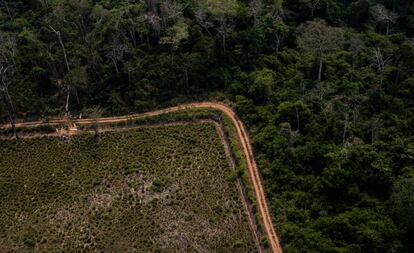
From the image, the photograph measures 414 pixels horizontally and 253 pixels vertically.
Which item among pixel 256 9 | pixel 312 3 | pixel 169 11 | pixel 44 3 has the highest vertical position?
pixel 44 3

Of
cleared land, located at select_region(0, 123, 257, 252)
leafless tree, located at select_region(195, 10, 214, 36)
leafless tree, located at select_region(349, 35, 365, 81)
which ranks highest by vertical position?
leafless tree, located at select_region(195, 10, 214, 36)

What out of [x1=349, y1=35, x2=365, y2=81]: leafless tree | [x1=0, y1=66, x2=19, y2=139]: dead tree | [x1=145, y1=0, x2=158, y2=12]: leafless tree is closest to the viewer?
[x1=0, y1=66, x2=19, y2=139]: dead tree

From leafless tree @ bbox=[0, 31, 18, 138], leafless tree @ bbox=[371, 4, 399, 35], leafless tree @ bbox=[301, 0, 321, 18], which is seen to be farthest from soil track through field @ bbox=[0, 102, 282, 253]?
leafless tree @ bbox=[371, 4, 399, 35]

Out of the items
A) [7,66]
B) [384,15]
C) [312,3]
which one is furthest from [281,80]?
[7,66]

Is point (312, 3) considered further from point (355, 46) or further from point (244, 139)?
point (244, 139)

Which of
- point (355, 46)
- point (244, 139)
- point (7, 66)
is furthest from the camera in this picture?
point (7, 66)

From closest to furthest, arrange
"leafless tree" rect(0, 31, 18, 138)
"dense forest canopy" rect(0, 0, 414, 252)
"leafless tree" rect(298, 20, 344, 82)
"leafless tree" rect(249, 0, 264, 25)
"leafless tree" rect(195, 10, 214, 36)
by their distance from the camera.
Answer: "dense forest canopy" rect(0, 0, 414, 252)
"leafless tree" rect(0, 31, 18, 138)
"leafless tree" rect(298, 20, 344, 82)
"leafless tree" rect(195, 10, 214, 36)
"leafless tree" rect(249, 0, 264, 25)

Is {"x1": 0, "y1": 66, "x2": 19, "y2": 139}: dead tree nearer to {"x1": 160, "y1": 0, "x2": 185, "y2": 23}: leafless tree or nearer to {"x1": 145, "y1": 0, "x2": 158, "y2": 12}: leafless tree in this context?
{"x1": 145, "y1": 0, "x2": 158, "y2": 12}: leafless tree

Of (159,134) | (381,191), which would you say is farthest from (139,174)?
(381,191)
